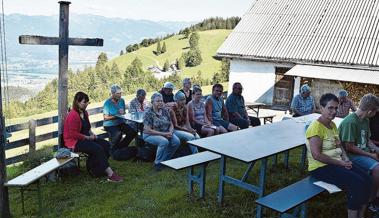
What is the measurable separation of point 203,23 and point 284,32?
129ft

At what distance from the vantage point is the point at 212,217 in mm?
4832

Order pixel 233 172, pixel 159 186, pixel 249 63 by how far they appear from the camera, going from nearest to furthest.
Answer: pixel 159 186, pixel 233 172, pixel 249 63

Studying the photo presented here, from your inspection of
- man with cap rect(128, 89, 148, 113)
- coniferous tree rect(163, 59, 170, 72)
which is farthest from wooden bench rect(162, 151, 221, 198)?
coniferous tree rect(163, 59, 170, 72)

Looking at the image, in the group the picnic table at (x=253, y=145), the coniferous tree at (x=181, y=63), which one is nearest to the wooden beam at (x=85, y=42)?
the picnic table at (x=253, y=145)

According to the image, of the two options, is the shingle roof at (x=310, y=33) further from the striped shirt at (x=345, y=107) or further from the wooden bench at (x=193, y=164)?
the wooden bench at (x=193, y=164)

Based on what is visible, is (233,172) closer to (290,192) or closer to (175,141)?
(175,141)

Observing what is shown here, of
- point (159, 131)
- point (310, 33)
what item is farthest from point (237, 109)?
point (310, 33)

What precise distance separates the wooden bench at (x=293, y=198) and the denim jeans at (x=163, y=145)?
2835 mm

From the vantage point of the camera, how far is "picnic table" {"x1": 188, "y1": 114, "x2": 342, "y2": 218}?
4.65m

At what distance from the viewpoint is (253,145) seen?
505 cm

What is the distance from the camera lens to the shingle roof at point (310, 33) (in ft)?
51.3

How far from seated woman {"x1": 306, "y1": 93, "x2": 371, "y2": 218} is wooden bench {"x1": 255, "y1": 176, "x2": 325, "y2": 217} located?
19 cm

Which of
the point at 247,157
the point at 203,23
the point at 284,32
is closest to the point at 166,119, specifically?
the point at 247,157

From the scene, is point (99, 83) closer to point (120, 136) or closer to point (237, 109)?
point (237, 109)
